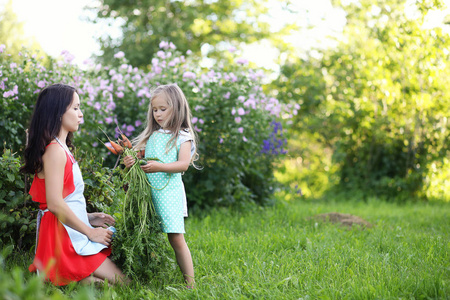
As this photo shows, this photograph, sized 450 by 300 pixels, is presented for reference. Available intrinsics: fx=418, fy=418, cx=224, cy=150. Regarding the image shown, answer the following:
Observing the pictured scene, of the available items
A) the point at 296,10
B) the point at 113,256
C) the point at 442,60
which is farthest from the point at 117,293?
the point at 296,10

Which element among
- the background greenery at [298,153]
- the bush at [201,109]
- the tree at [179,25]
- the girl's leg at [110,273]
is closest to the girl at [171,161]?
the background greenery at [298,153]

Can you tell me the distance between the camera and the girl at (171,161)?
9.07 ft

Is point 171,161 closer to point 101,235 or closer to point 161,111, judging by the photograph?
point 161,111

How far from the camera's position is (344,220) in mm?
4770

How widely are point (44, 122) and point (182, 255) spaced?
1238 millimetres

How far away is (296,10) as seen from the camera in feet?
36.1

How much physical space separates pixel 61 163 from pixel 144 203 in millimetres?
565

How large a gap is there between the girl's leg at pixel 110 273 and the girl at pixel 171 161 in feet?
1.25

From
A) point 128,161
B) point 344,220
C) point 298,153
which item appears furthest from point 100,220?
point 298,153

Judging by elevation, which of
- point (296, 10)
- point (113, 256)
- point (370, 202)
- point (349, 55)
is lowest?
point (370, 202)

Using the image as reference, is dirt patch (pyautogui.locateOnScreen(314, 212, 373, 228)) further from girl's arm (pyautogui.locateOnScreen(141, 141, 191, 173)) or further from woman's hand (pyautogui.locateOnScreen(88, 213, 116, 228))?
woman's hand (pyautogui.locateOnScreen(88, 213, 116, 228))

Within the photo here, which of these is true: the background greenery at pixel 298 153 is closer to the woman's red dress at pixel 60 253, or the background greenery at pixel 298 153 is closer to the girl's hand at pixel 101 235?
the woman's red dress at pixel 60 253

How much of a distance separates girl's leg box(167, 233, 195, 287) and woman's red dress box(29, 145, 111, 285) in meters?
0.49

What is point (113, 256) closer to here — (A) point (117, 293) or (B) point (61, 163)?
(A) point (117, 293)
